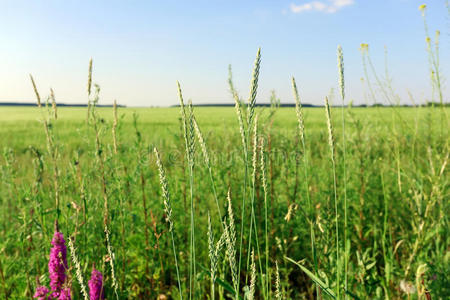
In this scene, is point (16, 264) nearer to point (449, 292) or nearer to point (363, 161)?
point (449, 292)

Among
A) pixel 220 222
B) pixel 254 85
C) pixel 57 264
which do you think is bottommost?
pixel 220 222

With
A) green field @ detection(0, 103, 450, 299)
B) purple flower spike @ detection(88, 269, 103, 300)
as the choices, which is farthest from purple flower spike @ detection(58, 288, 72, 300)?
green field @ detection(0, 103, 450, 299)

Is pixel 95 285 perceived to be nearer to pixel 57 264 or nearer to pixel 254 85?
pixel 57 264

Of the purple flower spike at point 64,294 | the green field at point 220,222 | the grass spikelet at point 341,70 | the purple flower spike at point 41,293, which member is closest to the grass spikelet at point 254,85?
the grass spikelet at point 341,70

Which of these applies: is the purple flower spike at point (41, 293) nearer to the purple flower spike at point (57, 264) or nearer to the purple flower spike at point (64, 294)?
the purple flower spike at point (57, 264)

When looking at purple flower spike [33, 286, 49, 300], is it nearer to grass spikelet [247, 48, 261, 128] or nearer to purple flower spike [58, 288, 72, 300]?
purple flower spike [58, 288, 72, 300]

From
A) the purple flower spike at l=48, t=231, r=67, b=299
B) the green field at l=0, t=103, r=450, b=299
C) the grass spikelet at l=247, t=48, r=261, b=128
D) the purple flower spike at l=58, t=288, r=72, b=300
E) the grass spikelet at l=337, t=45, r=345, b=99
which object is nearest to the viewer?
the grass spikelet at l=247, t=48, r=261, b=128

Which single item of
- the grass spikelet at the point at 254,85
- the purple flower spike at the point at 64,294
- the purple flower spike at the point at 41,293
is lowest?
the purple flower spike at the point at 41,293

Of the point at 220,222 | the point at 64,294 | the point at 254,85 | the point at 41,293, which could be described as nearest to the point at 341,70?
the point at 254,85

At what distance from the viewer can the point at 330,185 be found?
3096mm

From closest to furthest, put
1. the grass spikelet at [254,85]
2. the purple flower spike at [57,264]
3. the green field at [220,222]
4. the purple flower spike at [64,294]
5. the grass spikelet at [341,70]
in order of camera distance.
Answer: the grass spikelet at [254,85] → the grass spikelet at [341,70] → the purple flower spike at [64,294] → the purple flower spike at [57,264] → the green field at [220,222]

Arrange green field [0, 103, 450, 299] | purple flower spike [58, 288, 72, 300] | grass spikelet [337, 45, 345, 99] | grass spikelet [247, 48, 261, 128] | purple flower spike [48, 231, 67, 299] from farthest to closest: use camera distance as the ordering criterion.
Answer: green field [0, 103, 450, 299]
purple flower spike [48, 231, 67, 299]
purple flower spike [58, 288, 72, 300]
grass spikelet [337, 45, 345, 99]
grass spikelet [247, 48, 261, 128]

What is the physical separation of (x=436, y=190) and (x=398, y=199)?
3.90 feet

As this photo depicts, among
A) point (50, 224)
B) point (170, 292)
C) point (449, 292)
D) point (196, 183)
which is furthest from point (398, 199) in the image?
point (50, 224)
